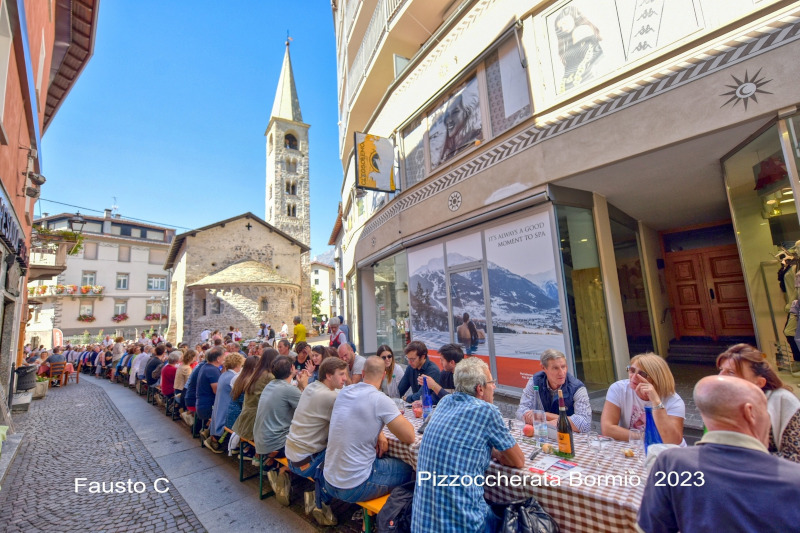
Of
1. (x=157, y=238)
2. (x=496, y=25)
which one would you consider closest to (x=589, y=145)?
(x=496, y=25)

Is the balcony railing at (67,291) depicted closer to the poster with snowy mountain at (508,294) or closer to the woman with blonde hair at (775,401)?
the poster with snowy mountain at (508,294)

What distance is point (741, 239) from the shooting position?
5098 millimetres

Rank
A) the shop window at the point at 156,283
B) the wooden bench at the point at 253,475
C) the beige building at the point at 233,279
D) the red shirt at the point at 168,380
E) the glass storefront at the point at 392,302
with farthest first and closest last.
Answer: the shop window at the point at 156,283, the beige building at the point at 233,279, the glass storefront at the point at 392,302, the red shirt at the point at 168,380, the wooden bench at the point at 253,475

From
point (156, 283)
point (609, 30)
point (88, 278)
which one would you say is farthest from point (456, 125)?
point (88, 278)

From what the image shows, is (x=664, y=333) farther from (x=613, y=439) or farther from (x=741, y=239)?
(x=613, y=439)

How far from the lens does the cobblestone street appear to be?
3.52m

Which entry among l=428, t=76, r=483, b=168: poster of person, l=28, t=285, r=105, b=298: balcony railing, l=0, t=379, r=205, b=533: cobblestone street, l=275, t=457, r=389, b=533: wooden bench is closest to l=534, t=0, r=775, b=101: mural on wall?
l=428, t=76, r=483, b=168: poster of person

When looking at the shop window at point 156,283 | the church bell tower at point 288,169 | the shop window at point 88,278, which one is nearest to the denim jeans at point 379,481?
the church bell tower at point 288,169

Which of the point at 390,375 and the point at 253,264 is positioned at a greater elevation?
the point at 253,264

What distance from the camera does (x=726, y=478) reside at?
1269mm

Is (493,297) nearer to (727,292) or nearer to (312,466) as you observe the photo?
(312,466)

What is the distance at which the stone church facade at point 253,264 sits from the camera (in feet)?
80.2

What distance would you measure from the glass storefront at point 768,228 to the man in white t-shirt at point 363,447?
503cm

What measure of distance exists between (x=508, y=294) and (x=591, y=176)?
2301 mm
